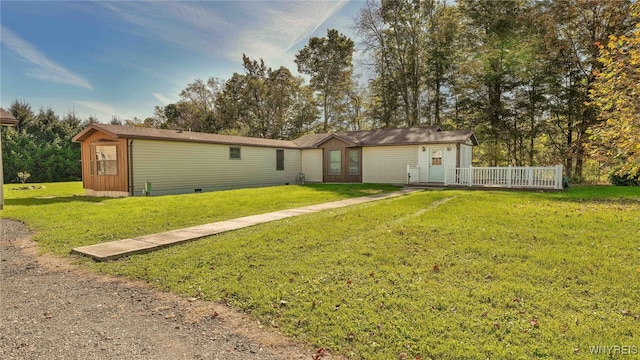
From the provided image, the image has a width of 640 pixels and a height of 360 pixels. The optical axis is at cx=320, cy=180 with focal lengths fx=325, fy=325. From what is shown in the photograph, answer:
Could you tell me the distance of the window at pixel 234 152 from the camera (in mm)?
17609

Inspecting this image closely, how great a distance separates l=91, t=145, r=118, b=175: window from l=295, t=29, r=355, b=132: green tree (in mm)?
22305

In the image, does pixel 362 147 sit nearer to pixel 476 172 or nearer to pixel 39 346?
pixel 476 172

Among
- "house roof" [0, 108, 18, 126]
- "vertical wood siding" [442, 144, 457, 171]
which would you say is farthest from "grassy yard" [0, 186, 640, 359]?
"vertical wood siding" [442, 144, 457, 171]

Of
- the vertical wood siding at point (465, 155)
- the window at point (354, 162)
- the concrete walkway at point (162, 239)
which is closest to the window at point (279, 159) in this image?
the window at point (354, 162)

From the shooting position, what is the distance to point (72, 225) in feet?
23.9

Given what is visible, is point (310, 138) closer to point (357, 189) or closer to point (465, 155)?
point (357, 189)

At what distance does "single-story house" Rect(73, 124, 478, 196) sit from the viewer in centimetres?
1367

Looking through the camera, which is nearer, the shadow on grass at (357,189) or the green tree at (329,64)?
the shadow on grass at (357,189)

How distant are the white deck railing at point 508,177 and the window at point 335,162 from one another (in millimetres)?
6648

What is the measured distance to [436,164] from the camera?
56.9 feet

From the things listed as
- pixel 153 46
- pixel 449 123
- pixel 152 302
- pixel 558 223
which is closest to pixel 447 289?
pixel 152 302

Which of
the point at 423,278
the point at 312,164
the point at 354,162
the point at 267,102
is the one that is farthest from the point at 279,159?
the point at 423,278

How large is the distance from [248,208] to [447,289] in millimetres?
7077

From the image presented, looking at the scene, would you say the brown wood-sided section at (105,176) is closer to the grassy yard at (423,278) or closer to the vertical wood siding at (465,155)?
the grassy yard at (423,278)
